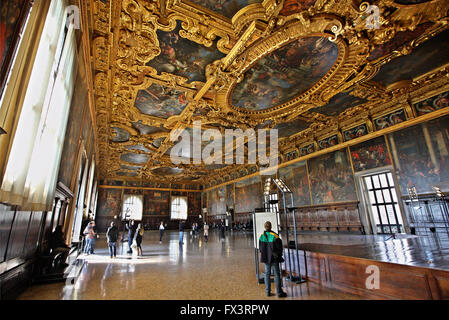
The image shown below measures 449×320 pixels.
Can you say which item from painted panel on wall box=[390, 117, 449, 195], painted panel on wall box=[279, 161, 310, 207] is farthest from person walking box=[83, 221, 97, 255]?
painted panel on wall box=[390, 117, 449, 195]

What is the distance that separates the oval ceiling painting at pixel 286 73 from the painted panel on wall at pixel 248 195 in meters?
10.8

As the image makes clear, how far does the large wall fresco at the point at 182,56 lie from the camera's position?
648 centimetres

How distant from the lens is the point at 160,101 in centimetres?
998

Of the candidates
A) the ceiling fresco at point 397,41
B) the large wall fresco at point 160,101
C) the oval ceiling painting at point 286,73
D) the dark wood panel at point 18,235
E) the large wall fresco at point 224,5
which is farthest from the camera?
the large wall fresco at point 160,101

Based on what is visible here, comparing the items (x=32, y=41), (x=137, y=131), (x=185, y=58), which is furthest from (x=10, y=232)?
(x=137, y=131)

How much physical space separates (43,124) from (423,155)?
44.0 feet

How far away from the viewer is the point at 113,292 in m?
3.76

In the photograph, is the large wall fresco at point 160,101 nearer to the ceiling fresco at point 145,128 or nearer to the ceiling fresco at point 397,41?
the ceiling fresco at point 145,128

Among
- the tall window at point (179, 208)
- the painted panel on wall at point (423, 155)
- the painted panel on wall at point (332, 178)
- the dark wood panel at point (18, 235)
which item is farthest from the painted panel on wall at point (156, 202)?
the painted panel on wall at point (423, 155)

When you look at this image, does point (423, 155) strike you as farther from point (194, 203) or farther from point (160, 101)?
point (194, 203)

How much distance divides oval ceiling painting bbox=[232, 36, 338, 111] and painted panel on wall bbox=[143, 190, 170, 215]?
21.8 metres

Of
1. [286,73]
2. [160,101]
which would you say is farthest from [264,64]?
[160,101]
